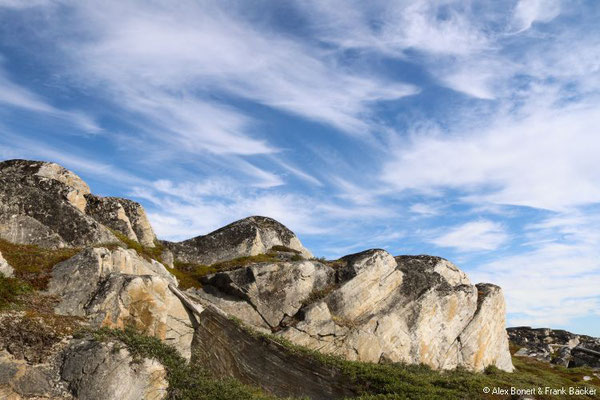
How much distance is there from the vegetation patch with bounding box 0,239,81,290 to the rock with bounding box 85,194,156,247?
12109 mm

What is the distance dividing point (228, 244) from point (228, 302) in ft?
35.7

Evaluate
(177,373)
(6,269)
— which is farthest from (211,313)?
(6,269)

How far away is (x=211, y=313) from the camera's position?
93.8 ft

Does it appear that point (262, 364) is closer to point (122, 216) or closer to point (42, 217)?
point (42, 217)

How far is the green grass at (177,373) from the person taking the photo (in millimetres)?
21141

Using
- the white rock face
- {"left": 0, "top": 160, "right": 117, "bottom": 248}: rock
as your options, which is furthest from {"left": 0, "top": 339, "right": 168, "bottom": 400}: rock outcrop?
the white rock face

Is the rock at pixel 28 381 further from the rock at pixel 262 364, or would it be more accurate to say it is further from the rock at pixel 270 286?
the rock at pixel 270 286

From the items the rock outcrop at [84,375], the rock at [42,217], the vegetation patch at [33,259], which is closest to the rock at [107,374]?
the rock outcrop at [84,375]

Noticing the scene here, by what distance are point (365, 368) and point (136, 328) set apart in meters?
13.9

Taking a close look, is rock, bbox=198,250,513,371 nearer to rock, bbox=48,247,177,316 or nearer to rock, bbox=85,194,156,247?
rock, bbox=48,247,177,316

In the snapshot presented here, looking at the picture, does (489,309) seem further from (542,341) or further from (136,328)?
(542,341)

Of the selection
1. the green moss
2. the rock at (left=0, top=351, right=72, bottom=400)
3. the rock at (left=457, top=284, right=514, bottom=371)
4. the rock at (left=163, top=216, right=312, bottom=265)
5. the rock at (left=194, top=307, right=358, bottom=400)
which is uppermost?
the rock at (left=163, top=216, right=312, bottom=265)

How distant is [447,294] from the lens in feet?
148

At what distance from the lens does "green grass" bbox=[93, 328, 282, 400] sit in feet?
69.4
